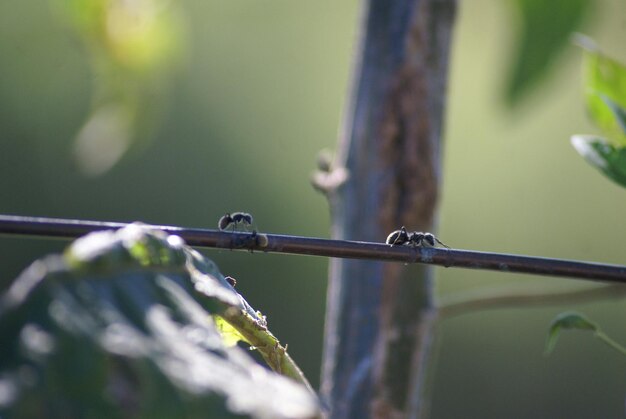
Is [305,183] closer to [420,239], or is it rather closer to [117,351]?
[420,239]

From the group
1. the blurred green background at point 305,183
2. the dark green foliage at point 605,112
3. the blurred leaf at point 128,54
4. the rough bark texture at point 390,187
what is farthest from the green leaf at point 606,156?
the blurred green background at point 305,183

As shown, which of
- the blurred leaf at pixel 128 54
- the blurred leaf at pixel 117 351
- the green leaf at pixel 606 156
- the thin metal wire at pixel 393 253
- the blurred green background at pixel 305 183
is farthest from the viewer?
the blurred green background at pixel 305 183

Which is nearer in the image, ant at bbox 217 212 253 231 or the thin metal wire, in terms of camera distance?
the thin metal wire

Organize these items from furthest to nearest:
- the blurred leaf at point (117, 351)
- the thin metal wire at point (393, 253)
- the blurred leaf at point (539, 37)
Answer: the blurred leaf at point (539, 37)
the thin metal wire at point (393, 253)
the blurred leaf at point (117, 351)

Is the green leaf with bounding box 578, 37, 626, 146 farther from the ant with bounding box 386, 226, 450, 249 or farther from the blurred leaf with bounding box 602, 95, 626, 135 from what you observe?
the ant with bounding box 386, 226, 450, 249

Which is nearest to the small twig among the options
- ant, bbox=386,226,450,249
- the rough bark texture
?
the rough bark texture

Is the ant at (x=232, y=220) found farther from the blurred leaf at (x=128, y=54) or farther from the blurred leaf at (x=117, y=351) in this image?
the blurred leaf at (x=117, y=351)

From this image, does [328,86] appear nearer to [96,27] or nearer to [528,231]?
[528,231]
